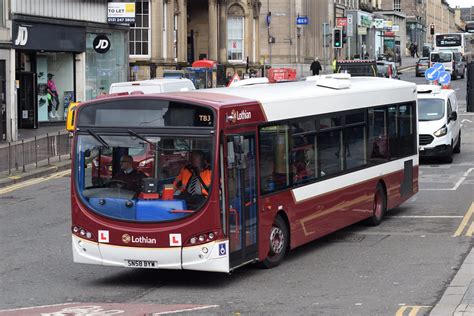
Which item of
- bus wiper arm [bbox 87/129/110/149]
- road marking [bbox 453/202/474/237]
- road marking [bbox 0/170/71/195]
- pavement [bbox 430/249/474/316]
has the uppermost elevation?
bus wiper arm [bbox 87/129/110/149]

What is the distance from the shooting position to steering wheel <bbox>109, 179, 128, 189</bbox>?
12.8m

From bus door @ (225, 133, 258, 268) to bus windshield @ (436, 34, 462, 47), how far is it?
264ft

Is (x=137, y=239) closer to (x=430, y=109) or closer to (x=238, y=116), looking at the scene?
(x=238, y=116)

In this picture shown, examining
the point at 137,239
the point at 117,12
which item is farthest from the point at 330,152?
the point at 117,12

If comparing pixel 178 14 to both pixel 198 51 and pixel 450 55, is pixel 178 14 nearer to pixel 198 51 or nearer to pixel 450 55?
pixel 198 51

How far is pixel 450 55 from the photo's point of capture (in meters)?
82.0

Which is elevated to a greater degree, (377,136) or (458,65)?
(458,65)

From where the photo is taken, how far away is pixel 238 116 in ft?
42.3

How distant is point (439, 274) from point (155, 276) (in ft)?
12.6

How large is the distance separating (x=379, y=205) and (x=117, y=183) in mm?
6887

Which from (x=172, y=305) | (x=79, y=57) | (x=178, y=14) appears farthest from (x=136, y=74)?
(x=172, y=305)

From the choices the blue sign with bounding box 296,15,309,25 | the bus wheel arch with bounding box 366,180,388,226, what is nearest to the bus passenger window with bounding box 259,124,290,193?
the bus wheel arch with bounding box 366,180,388,226

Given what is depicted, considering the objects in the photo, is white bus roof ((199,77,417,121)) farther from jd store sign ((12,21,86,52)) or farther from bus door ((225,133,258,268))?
jd store sign ((12,21,86,52))

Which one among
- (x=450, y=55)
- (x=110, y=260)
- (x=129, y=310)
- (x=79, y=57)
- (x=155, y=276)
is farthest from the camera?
(x=450, y=55)
